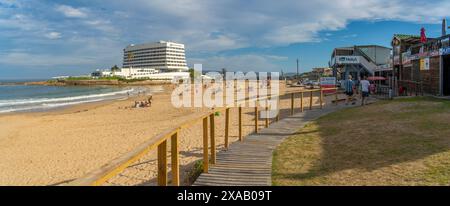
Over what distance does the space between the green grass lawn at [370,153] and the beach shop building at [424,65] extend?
7324 mm

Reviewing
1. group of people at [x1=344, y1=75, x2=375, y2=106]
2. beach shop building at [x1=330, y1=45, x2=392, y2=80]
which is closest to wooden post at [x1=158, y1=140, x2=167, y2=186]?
group of people at [x1=344, y1=75, x2=375, y2=106]

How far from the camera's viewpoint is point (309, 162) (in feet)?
18.6

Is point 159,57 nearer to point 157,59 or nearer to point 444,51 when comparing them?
point 157,59

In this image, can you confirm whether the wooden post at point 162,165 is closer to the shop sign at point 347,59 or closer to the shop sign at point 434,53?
the shop sign at point 434,53

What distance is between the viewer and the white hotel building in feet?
419

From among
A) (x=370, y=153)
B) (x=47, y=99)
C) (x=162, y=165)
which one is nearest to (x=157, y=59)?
(x=47, y=99)

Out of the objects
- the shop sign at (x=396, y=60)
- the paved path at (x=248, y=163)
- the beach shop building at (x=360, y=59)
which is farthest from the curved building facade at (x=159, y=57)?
the paved path at (x=248, y=163)

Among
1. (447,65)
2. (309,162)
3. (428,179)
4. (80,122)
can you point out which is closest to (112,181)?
(309,162)

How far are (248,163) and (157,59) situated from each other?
5266 inches

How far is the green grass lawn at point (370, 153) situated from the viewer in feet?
15.2

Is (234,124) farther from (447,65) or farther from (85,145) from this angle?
(447,65)

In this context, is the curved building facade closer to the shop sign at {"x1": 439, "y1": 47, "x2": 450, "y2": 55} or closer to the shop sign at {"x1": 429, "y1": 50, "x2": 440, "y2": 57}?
the shop sign at {"x1": 429, "y1": 50, "x2": 440, "y2": 57}

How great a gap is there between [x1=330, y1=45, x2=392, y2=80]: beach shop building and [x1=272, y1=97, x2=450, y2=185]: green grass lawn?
80.5 ft

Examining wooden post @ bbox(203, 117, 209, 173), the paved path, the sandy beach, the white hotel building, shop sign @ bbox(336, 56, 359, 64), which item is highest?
the white hotel building
